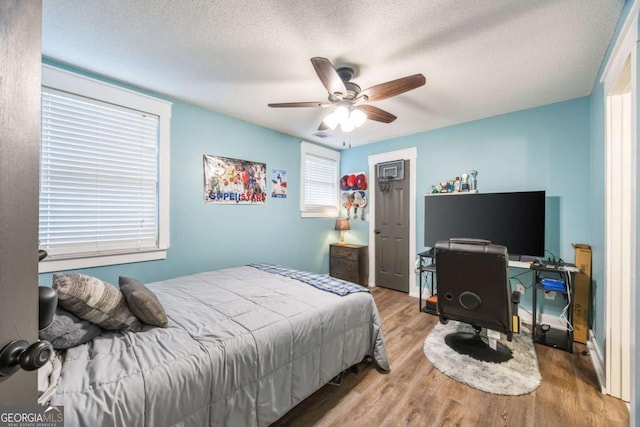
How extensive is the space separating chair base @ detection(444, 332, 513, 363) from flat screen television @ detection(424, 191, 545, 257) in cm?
106

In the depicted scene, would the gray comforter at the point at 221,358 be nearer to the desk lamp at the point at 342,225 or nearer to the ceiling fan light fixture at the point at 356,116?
the ceiling fan light fixture at the point at 356,116

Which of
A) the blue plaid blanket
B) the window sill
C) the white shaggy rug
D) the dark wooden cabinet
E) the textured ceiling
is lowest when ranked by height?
the white shaggy rug

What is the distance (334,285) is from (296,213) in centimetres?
201

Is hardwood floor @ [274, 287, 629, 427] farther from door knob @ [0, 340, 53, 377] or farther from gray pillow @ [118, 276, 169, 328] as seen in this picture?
door knob @ [0, 340, 53, 377]

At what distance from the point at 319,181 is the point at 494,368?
11.1 feet

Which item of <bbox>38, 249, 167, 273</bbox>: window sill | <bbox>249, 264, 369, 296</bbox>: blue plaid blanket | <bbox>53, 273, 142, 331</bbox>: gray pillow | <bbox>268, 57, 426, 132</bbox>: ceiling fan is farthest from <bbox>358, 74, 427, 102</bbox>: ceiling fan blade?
<bbox>38, 249, 167, 273</bbox>: window sill

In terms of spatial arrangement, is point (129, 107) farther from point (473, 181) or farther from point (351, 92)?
A: point (473, 181)

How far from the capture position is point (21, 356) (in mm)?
532

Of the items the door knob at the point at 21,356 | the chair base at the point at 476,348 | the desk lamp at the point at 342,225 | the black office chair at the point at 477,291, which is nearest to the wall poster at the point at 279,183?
the desk lamp at the point at 342,225

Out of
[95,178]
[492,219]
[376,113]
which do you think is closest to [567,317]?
[492,219]

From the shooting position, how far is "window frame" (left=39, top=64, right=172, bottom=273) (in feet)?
6.82

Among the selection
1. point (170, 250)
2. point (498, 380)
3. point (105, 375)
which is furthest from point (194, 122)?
point (498, 380)

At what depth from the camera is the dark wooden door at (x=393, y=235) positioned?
159 inches

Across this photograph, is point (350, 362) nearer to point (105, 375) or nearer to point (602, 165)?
point (105, 375)
